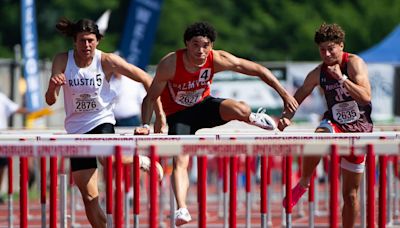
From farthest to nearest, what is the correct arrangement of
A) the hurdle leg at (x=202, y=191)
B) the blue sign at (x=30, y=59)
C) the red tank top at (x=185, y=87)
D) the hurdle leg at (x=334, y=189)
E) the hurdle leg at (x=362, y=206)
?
the blue sign at (x=30, y=59) < the red tank top at (x=185, y=87) < the hurdle leg at (x=362, y=206) < the hurdle leg at (x=202, y=191) < the hurdle leg at (x=334, y=189)

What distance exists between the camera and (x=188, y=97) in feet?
39.0

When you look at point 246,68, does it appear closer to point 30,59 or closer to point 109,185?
point 109,185

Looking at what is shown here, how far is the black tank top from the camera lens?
11.9 metres

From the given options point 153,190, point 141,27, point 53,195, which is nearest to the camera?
point 153,190

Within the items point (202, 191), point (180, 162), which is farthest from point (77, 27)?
point (202, 191)

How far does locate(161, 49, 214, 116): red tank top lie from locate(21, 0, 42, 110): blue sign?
36.8ft

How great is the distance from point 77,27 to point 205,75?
1140 mm

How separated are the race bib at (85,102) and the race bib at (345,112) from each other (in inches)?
79.9

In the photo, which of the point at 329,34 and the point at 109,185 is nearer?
the point at 109,185

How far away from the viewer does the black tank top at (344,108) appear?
11.9 meters

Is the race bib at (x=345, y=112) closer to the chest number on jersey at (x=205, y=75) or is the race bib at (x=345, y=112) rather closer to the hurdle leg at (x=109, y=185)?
the chest number on jersey at (x=205, y=75)

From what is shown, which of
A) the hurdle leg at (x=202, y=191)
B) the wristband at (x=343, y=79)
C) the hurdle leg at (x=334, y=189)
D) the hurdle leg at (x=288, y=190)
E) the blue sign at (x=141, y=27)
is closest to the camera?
the hurdle leg at (x=334, y=189)

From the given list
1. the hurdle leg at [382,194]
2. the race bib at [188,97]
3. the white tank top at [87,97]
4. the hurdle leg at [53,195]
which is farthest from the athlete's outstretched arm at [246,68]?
the hurdle leg at [53,195]

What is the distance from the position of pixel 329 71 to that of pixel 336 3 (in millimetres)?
51813
